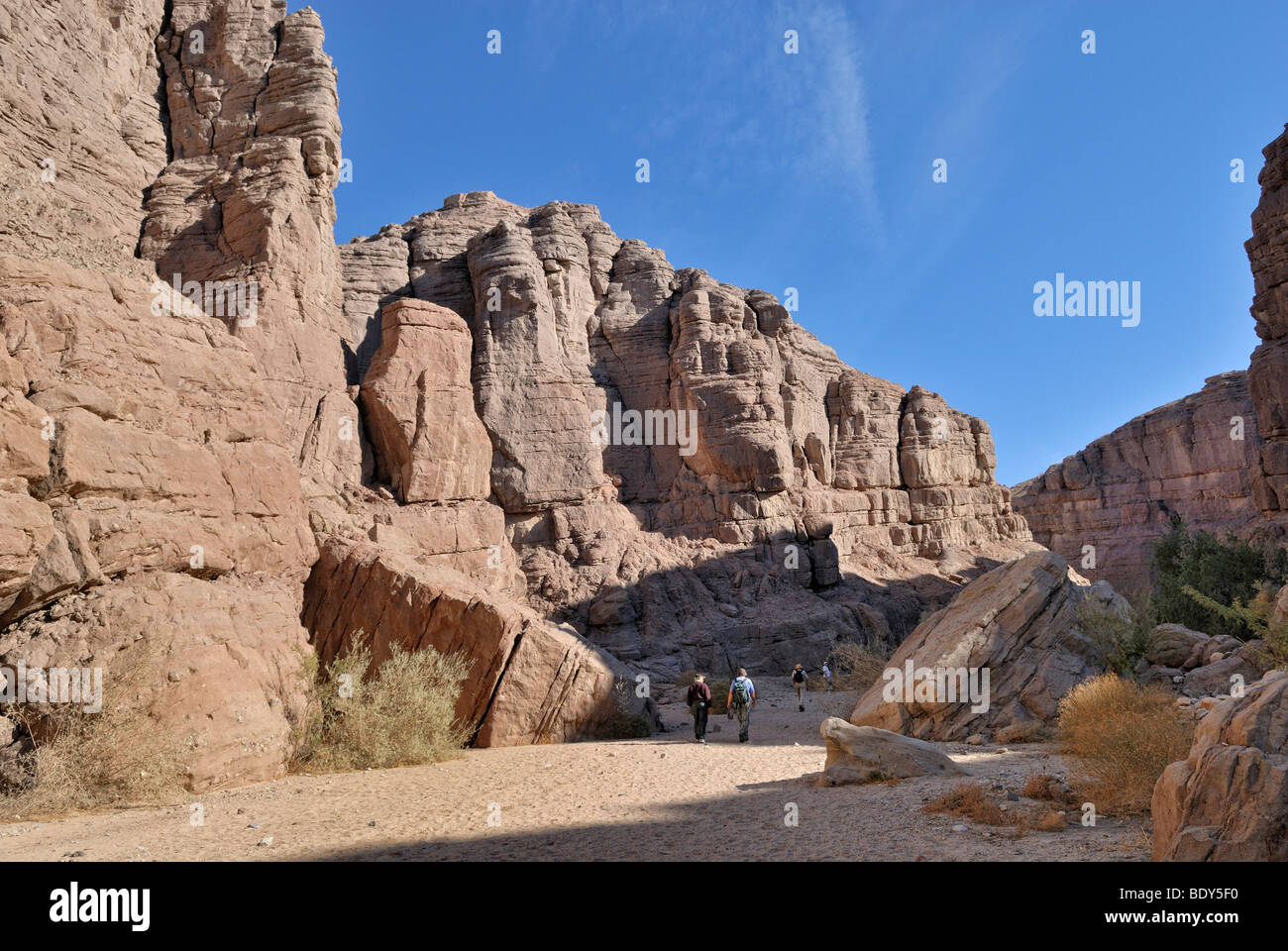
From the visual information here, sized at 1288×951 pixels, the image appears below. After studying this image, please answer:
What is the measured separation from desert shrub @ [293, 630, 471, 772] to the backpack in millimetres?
5621

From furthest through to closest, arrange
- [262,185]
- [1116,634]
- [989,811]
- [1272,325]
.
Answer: [1272,325]
[262,185]
[1116,634]
[989,811]

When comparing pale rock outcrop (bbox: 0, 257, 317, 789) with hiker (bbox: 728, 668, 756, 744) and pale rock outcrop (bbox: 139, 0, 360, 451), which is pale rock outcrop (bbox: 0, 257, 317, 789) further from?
pale rock outcrop (bbox: 139, 0, 360, 451)

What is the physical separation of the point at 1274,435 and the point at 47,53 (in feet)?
144

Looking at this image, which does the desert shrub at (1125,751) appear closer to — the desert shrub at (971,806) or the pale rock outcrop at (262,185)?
the desert shrub at (971,806)

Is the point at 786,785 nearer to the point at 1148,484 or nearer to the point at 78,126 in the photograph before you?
the point at 78,126

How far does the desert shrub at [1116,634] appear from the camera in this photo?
1386 cm

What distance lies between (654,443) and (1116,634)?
995 inches

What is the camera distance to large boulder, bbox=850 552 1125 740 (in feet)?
44.1

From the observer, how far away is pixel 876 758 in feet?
31.4

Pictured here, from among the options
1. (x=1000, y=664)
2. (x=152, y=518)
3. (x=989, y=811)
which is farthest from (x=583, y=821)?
(x=1000, y=664)

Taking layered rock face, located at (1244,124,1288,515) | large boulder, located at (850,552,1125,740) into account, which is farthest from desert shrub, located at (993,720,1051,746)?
layered rock face, located at (1244,124,1288,515)

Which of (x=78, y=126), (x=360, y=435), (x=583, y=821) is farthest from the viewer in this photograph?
(x=360, y=435)
